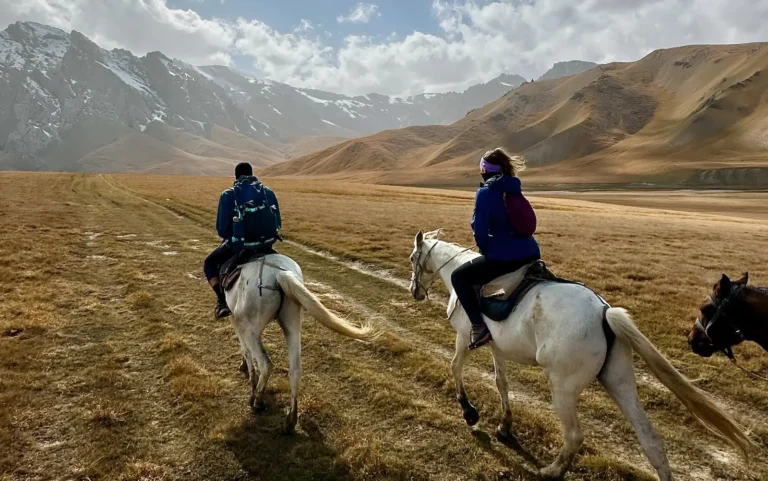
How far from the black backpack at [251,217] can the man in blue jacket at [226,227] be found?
91 millimetres

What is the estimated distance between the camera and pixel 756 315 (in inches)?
236

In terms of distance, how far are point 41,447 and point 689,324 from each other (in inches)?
583

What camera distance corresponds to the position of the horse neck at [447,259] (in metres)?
7.82

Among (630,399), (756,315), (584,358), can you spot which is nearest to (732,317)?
(756,315)

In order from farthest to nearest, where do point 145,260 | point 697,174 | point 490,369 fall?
1. point 697,174
2. point 145,260
3. point 490,369

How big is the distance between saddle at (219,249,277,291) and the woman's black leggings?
11.7 ft

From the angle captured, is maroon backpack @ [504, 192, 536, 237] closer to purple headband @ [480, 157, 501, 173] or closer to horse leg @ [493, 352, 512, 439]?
purple headband @ [480, 157, 501, 173]

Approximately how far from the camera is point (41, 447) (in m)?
6.40

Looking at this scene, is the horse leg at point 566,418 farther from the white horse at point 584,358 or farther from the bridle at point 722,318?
the bridle at point 722,318

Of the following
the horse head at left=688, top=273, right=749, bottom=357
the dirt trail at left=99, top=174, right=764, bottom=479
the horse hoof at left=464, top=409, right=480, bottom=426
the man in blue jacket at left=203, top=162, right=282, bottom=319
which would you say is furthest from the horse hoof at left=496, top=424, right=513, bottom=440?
the man in blue jacket at left=203, top=162, right=282, bottom=319

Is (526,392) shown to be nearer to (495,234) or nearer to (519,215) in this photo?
(495,234)

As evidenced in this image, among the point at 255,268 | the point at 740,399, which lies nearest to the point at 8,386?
the point at 255,268

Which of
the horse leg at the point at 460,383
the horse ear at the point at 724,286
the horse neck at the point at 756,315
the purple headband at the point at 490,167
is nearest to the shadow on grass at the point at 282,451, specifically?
the horse leg at the point at 460,383

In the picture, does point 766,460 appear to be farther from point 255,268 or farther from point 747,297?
point 255,268
